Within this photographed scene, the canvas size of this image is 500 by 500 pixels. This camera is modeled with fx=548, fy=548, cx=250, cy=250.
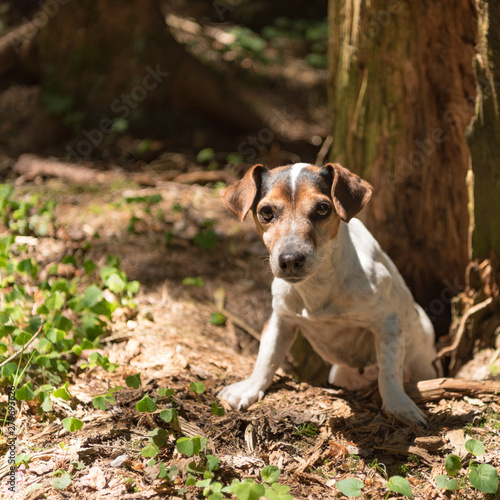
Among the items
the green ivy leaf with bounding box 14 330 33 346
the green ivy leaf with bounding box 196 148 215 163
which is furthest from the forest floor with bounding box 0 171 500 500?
the green ivy leaf with bounding box 196 148 215 163

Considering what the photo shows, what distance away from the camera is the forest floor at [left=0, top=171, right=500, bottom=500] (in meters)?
2.84

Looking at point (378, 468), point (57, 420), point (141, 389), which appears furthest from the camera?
point (141, 389)

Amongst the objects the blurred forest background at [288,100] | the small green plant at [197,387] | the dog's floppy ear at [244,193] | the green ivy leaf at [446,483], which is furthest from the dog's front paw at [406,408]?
the blurred forest background at [288,100]

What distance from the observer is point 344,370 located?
4.59 metres

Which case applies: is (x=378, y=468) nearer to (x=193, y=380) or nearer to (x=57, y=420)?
(x=193, y=380)

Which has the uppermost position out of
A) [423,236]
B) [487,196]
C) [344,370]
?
[487,196]

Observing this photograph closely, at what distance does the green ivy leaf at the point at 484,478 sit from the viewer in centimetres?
269

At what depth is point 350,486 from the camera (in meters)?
2.73

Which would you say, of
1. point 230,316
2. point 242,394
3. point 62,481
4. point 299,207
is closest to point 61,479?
point 62,481

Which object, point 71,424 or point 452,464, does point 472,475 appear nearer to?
point 452,464

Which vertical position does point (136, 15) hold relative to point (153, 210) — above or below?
above

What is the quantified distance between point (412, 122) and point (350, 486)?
126 inches

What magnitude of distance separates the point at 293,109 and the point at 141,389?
7122 mm

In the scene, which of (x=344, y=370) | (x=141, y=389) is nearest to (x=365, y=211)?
(x=344, y=370)
